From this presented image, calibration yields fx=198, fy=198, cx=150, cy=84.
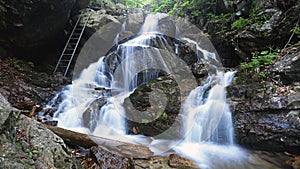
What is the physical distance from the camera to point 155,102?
220 inches

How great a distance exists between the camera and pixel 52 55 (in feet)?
29.8

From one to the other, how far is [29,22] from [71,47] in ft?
9.48

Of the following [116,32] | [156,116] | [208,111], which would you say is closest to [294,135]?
[208,111]

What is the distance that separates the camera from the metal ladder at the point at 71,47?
28.5ft

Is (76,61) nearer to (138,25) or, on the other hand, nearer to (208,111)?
(138,25)

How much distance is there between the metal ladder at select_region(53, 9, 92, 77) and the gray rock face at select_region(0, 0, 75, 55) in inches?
39.1

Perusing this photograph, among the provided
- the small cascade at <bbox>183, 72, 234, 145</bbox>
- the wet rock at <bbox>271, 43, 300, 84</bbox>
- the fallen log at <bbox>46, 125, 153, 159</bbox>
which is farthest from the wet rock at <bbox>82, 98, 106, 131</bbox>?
the wet rock at <bbox>271, 43, 300, 84</bbox>

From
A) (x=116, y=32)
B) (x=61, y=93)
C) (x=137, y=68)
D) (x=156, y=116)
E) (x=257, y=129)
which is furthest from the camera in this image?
(x=116, y=32)

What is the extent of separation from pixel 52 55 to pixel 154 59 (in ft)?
15.5

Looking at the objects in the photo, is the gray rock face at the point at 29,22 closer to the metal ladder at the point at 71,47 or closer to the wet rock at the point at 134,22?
the metal ladder at the point at 71,47

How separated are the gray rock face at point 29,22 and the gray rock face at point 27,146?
533 centimetres

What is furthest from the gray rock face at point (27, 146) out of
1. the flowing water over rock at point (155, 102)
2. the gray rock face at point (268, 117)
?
the gray rock face at point (268, 117)

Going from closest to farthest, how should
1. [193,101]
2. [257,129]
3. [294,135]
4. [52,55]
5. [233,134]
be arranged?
[294,135] < [257,129] < [233,134] < [193,101] < [52,55]

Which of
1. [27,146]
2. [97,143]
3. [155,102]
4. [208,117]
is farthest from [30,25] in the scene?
[208,117]
